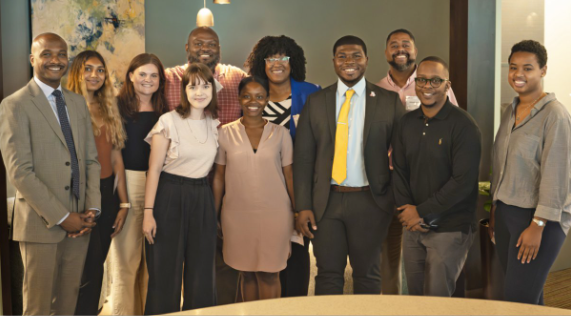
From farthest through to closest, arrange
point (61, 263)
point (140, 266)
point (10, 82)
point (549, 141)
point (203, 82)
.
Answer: point (10, 82), point (140, 266), point (203, 82), point (61, 263), point (549, 141)

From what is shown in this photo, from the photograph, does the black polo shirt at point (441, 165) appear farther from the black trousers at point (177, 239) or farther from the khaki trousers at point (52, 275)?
the khaki trousers at point (52, 275)

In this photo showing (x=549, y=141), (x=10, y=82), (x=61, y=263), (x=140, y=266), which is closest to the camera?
(x=549, y=141)

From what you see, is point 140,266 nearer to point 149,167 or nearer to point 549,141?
point 149,167

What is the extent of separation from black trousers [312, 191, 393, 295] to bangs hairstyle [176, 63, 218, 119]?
2.83 ft

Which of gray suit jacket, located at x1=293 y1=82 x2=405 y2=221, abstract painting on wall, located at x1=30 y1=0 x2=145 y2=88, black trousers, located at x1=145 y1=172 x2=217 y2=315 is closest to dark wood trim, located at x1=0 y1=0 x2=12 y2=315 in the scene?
black trousers, located at x1=145 y1=172 x2=217 y2=315

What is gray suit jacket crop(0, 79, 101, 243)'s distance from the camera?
282 cm

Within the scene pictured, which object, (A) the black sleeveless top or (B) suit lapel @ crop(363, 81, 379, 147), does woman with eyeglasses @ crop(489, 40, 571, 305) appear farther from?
(A) the black sleeveless top

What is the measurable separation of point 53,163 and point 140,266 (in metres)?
0.91

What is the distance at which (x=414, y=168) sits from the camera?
3.04m

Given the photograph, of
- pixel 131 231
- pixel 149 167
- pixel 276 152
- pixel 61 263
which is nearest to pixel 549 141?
pixel 276 152

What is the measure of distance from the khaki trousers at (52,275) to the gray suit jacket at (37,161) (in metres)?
0.06

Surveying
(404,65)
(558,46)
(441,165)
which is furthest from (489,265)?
(558,46)

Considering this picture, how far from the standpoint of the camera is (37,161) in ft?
9.46

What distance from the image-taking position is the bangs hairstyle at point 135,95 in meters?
3.36
